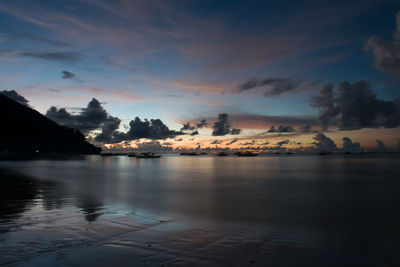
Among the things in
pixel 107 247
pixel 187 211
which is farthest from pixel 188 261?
pixel 187 211

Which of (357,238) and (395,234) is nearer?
(357,238)

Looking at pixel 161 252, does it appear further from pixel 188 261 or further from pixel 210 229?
pixel 210 229

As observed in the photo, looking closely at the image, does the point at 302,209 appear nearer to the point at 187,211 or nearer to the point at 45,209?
the point at 187,211

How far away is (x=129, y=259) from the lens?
9062 mm

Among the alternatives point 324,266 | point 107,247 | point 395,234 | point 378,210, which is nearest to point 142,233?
point 107,247

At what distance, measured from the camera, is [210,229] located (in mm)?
13859

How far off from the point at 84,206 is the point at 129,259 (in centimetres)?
1204

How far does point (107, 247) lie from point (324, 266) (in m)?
7.04

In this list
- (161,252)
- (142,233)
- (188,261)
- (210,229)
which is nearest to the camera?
(188,261)

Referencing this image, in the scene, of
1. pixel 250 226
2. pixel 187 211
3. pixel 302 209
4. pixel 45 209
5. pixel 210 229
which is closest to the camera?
pixel 210 229

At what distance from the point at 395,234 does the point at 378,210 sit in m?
8.23

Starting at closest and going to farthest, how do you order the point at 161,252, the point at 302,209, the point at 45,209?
1. the point at 161,252
2. the point at 45,209
3. the point at 302,209

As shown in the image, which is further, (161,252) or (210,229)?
(210,229)

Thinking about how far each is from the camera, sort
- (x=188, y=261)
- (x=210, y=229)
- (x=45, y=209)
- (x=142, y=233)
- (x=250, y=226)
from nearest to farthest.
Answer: (x=188, y=261) → (x=142, y=233) → (x=210, y=229) → (x=250, y=226) → (x=45, y=209)
